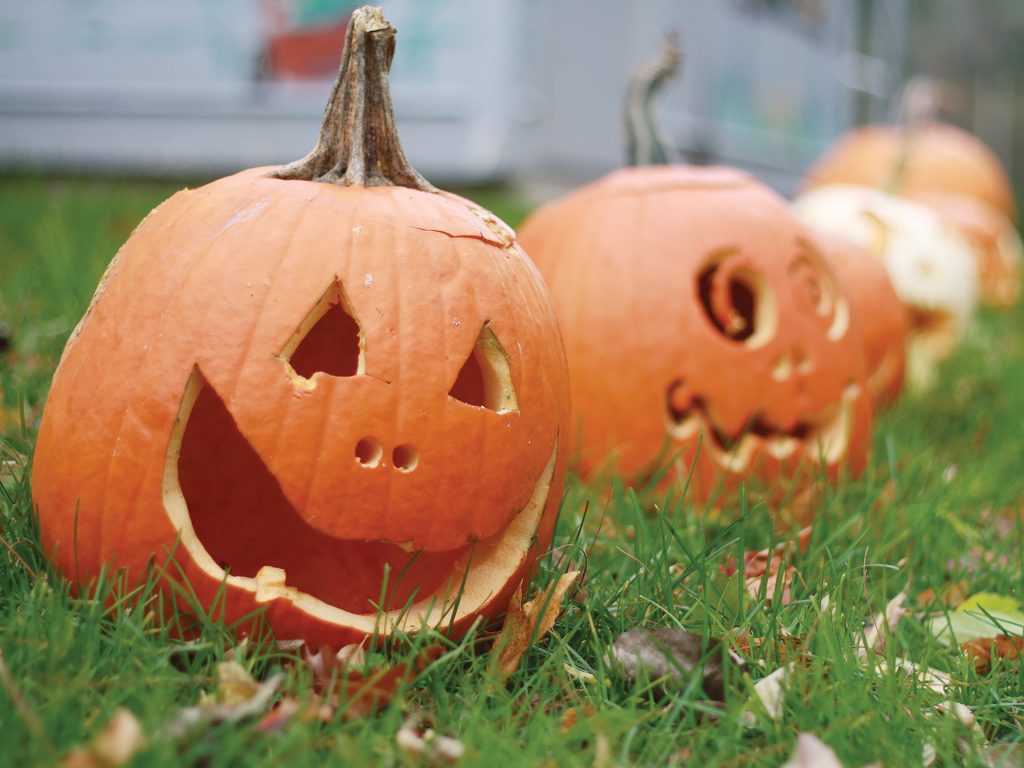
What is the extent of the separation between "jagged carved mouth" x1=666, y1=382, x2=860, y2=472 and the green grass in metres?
0.15

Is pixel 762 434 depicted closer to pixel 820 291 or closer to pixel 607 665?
pixel 820 291

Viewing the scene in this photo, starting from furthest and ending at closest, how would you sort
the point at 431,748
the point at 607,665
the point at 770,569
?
the point at 770,569 < the point at 607,665 < the point at 431,748

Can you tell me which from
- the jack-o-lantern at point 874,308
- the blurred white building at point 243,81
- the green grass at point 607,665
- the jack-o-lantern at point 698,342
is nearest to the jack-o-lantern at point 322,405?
the green grass at point 607,665

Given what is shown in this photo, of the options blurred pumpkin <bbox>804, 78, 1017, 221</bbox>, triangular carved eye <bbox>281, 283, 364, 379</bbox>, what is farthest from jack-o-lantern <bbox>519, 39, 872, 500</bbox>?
blurred pumpkin <bbox>804, 78, 1017, 221</bbox>

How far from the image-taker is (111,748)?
3.99ft

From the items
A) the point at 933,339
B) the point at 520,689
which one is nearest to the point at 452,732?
the point at 520,689

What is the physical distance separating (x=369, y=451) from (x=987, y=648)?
1139 millimetres

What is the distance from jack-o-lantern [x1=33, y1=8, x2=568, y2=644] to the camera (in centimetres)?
167

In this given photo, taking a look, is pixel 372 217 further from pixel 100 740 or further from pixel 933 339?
pixel 933 339

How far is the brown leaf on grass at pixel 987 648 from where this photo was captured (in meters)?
1.91

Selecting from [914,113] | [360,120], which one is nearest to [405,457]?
[360,120]

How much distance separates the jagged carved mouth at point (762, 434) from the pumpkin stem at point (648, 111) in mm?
863

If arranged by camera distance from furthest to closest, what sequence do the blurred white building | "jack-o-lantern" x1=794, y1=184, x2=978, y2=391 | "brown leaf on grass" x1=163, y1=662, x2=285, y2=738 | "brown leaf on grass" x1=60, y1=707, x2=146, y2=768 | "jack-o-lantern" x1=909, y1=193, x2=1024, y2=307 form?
the blurred white building, "jack-o-lantern" x1=909, y1=193, x2=1024, y2=307, "jack-o-lantern" x1=794, y1=184, x2=978, y2=391, "brown leaf on grass" x1=163, y1=662, x2=285, y2=738, "brown leaf on grass" x1=60, y1=707, x2=146, y2=768

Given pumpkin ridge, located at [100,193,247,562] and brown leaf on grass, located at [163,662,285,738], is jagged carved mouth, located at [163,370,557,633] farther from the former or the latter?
brown leaf on grass, located at [163,662,285,738]
